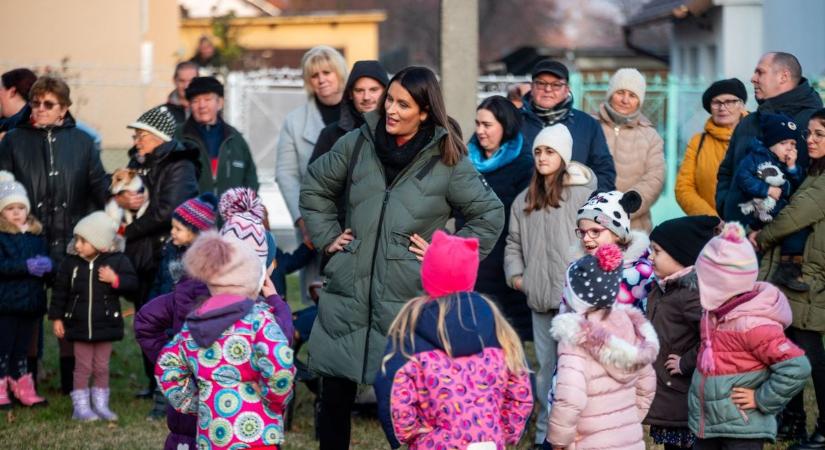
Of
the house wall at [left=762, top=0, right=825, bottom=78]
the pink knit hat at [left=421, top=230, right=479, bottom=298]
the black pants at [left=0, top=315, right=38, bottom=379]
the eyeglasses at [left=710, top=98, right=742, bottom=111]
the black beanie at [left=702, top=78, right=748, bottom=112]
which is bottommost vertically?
the black pants at [left=0, top=315, right=38, bottom=379]

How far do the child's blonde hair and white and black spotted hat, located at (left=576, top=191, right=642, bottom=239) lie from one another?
56.8 inches

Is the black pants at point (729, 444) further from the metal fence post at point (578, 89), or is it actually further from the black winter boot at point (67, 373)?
the metal fence post at point (578, 89)

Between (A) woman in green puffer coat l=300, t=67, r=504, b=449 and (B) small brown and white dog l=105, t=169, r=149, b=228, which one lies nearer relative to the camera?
(A) woman in green puffer coat l=300, t=67, r=504, b=449

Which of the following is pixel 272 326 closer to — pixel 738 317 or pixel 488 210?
pixel 488 210

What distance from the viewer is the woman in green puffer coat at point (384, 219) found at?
618 centimetres

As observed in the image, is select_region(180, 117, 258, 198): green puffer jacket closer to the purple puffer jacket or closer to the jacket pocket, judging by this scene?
the jacket pocket

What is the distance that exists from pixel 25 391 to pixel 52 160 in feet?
5.11

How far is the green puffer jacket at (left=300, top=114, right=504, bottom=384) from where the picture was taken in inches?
243

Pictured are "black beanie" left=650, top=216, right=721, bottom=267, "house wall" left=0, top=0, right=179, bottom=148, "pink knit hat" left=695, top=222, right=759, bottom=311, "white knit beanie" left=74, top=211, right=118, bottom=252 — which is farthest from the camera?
"house wall" left=0, top=0, right=179, bottom=148

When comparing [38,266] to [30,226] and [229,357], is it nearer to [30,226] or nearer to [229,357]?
[30,226]

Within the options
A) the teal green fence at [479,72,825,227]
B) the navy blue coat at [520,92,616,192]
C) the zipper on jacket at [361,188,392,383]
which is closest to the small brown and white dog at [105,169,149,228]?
the navy blue coat at [520,92,616,192]

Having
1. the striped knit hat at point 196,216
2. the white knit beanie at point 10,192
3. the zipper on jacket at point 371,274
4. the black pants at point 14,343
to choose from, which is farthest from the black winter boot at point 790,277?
the black pants at point 14,343

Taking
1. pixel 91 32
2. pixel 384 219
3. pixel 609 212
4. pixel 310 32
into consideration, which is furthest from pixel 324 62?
pixel 310 32

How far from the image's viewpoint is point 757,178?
7445mm
